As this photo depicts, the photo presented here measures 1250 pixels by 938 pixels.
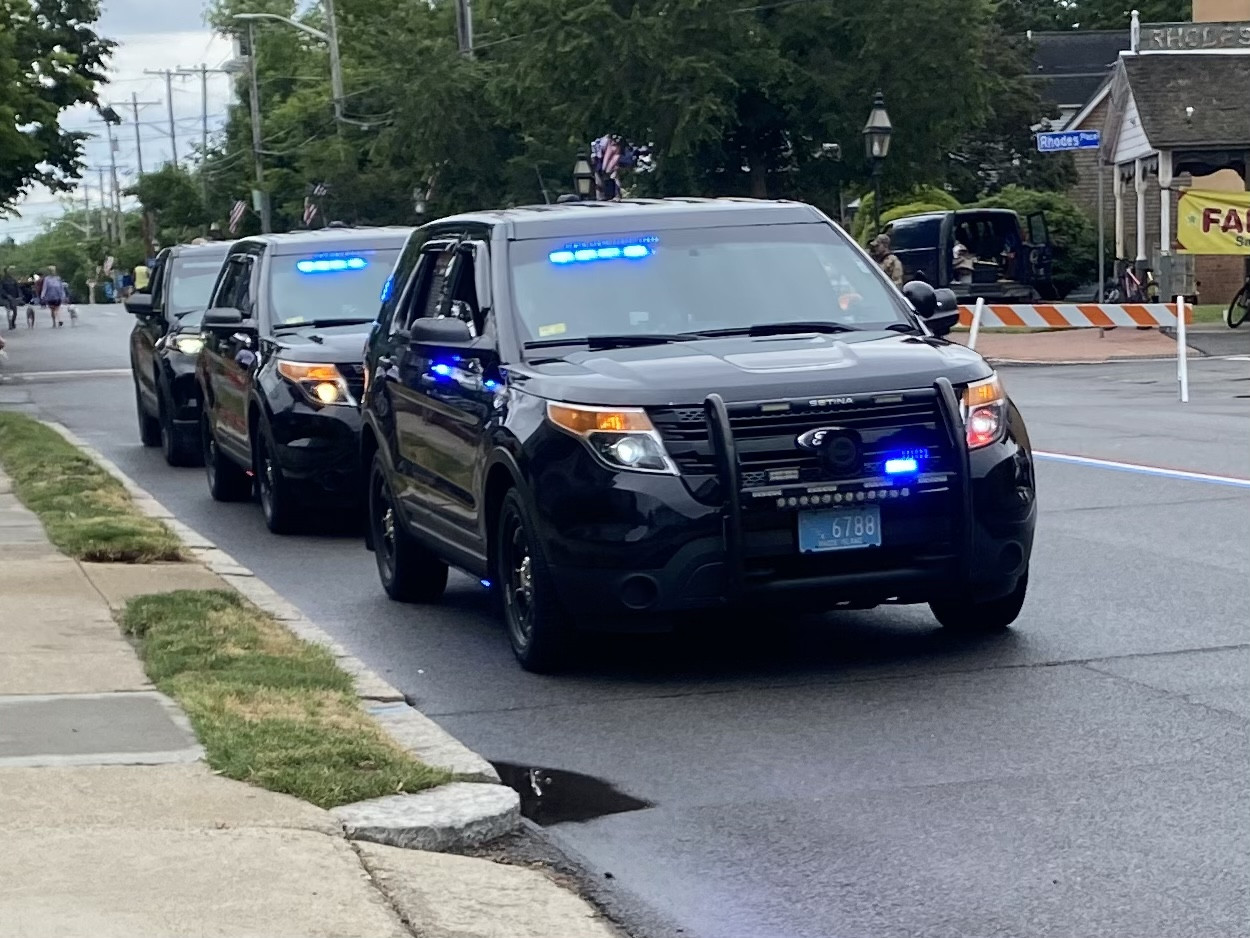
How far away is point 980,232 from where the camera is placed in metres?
45.8

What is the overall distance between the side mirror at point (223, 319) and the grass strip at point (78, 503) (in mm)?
1310

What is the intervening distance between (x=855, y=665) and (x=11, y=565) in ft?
16.3

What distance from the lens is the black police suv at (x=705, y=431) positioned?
7.77 metres

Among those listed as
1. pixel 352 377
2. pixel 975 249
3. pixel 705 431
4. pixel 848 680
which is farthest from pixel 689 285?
pixel 975 249

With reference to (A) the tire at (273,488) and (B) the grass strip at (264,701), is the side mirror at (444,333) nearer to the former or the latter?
(B) the grass strip at (264,701)

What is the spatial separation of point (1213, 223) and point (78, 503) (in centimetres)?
2409

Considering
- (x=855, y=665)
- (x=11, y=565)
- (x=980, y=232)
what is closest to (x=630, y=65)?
(x=980, y=232)

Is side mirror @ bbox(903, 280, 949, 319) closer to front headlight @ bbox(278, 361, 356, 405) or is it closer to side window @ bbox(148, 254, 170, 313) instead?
front headlight @ bbox(278, 361, 356, 405)

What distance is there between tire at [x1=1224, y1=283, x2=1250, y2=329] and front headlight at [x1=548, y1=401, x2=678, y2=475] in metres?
30.1

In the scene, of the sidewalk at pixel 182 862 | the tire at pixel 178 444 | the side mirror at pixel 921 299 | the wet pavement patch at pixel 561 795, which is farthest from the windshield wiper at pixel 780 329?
the tire at pixel 178 444

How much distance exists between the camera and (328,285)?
14672 millimetres

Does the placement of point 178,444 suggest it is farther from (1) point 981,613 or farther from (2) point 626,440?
(2) point 626,440

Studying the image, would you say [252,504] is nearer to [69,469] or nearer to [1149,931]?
[69,469]

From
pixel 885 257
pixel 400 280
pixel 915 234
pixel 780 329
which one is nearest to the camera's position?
pixel 780 329
